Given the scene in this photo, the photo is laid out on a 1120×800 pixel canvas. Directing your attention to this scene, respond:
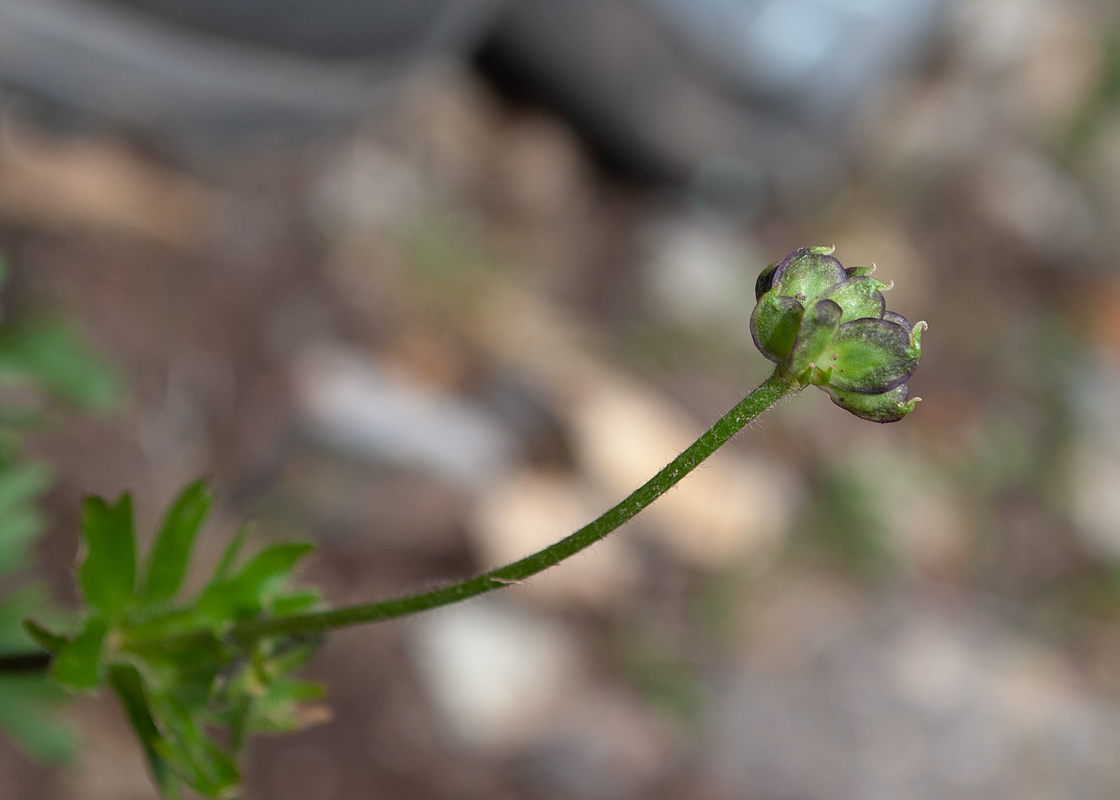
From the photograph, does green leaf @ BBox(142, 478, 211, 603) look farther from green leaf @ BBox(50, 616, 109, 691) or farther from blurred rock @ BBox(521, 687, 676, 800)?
blurred rock @ BBox(521, 687, 676, 800)

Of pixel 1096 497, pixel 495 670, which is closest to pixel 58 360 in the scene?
pixel 495 670

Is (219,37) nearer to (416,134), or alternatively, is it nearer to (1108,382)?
(416,134)

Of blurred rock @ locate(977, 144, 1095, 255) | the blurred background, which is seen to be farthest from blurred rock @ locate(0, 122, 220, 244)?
blurred rock @ locate(977, 144, 1095, 255)

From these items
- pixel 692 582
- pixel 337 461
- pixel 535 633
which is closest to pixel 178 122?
pixel 337 461

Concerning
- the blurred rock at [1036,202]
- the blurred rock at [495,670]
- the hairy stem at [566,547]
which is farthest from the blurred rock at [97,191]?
the blurred rock at [1036,202]

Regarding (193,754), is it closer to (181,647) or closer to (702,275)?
(181,647)
